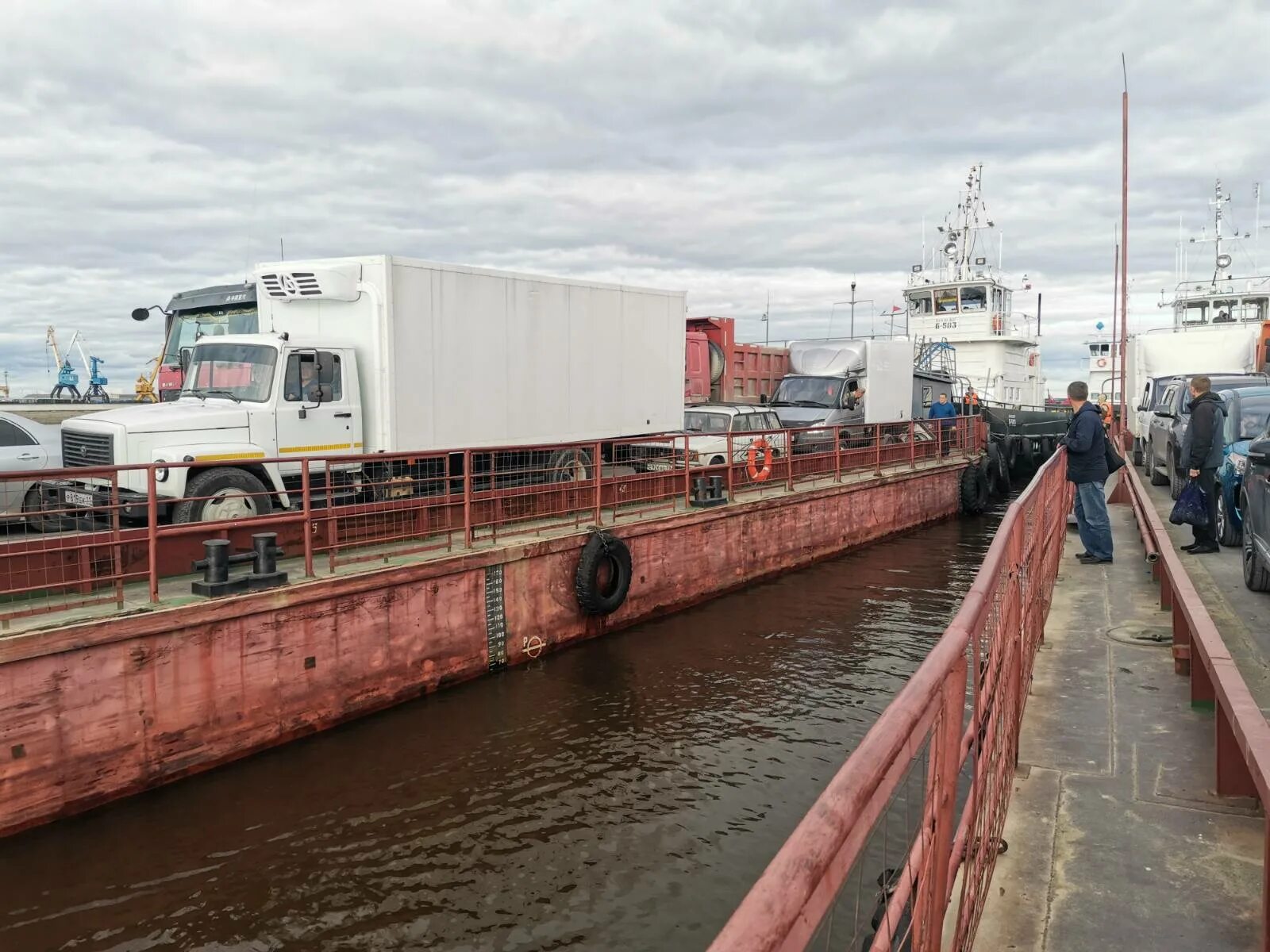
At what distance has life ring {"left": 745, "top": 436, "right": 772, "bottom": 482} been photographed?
1505cm

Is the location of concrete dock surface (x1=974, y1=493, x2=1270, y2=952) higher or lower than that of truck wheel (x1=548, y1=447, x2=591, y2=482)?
lower

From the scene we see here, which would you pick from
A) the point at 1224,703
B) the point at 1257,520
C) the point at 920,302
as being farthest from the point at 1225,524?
the point at 920,302

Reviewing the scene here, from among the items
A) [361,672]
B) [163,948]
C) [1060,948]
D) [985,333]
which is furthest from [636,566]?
[985,333]

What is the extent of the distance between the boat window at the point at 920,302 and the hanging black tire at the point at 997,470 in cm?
1264

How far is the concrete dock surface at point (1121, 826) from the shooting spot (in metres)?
3.28

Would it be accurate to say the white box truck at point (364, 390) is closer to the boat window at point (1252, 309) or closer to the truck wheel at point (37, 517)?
the truck wheel at point (37, 517)

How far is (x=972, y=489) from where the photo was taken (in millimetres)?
22391

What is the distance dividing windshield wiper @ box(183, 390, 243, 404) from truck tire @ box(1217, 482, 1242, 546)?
10477 millimetres

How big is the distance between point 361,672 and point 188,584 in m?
1.68

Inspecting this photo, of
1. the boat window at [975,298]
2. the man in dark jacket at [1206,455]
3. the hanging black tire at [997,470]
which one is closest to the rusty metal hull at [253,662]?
the man in dark jacket at [1206,455]

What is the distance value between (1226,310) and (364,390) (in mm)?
37449

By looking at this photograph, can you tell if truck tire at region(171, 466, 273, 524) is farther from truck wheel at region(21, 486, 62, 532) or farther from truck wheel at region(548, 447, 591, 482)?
truck wheel at region(548, 447, 591, 482)

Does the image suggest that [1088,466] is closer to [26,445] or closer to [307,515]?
[307,515]

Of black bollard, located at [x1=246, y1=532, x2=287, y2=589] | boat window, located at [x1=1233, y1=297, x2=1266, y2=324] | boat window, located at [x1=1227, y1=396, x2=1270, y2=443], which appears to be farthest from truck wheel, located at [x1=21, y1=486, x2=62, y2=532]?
boat window, located at [x1=1233, y1=297, x2=1266, y2=324]
